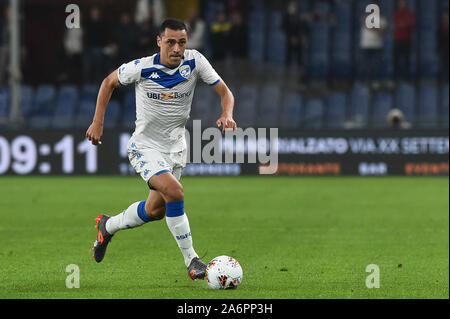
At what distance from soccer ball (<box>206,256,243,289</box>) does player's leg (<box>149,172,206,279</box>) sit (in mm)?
A: 210

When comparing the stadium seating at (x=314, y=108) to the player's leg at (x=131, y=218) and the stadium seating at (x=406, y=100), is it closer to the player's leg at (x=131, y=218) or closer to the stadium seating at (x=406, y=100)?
the stadium seating at (x=406, y=100)

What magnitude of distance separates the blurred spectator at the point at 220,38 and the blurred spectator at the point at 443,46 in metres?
4.73

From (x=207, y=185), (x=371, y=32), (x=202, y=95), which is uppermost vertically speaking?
(x=371, y=32)

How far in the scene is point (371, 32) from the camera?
19766 millimetres

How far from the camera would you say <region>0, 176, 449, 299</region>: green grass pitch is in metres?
6.88

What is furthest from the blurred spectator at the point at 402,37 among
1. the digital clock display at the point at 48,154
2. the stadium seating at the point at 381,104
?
the digital clock display at the point at 48,154

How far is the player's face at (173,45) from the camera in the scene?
272 inches

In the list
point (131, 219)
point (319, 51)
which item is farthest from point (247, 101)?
point (131, 219)

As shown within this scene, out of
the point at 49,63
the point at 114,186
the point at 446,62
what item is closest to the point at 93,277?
the point at 114,186

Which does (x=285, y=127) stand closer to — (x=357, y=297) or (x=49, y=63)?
(x=49, y=63)

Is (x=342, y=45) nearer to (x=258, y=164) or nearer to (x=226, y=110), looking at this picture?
(x=258, y=164)

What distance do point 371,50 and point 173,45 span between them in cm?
1382

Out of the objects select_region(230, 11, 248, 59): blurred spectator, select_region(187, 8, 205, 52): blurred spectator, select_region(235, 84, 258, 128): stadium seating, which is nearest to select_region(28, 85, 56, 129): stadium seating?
select_region(187, 8, 205, 52): blurred spectator

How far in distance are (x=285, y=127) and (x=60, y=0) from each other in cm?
871
